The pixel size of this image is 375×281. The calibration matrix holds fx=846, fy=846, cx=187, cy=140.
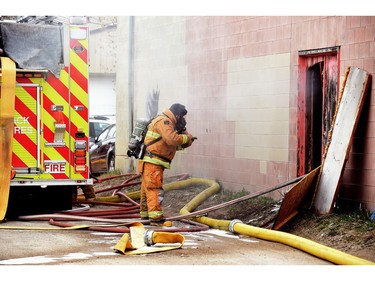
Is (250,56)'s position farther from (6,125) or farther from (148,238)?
(148,238)

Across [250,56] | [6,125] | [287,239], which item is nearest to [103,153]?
[250,56]

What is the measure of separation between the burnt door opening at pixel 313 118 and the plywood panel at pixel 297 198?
0.99 m

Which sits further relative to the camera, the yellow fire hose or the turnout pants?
→ the turnout pants

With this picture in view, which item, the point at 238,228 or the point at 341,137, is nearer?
the point at 238,228

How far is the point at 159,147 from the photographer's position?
36.6ft

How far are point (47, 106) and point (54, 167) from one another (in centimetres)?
79

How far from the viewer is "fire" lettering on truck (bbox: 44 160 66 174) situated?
426 inches

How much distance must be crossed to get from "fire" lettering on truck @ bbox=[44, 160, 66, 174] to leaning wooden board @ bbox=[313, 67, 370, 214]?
3.24 meters

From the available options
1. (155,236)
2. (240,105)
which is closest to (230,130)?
(240,105)

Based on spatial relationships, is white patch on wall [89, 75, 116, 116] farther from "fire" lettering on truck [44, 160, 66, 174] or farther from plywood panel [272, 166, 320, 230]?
plywood panel [272, 166, 320, 230]

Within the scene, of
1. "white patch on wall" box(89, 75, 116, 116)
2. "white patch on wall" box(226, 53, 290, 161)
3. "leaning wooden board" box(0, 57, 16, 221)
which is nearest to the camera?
"leaning wooden board" box(0, 57, 16, 221)

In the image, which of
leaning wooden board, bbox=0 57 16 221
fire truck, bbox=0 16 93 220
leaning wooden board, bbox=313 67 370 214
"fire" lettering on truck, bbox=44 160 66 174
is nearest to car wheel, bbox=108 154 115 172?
fire truck, bbox=0 16 93 220
